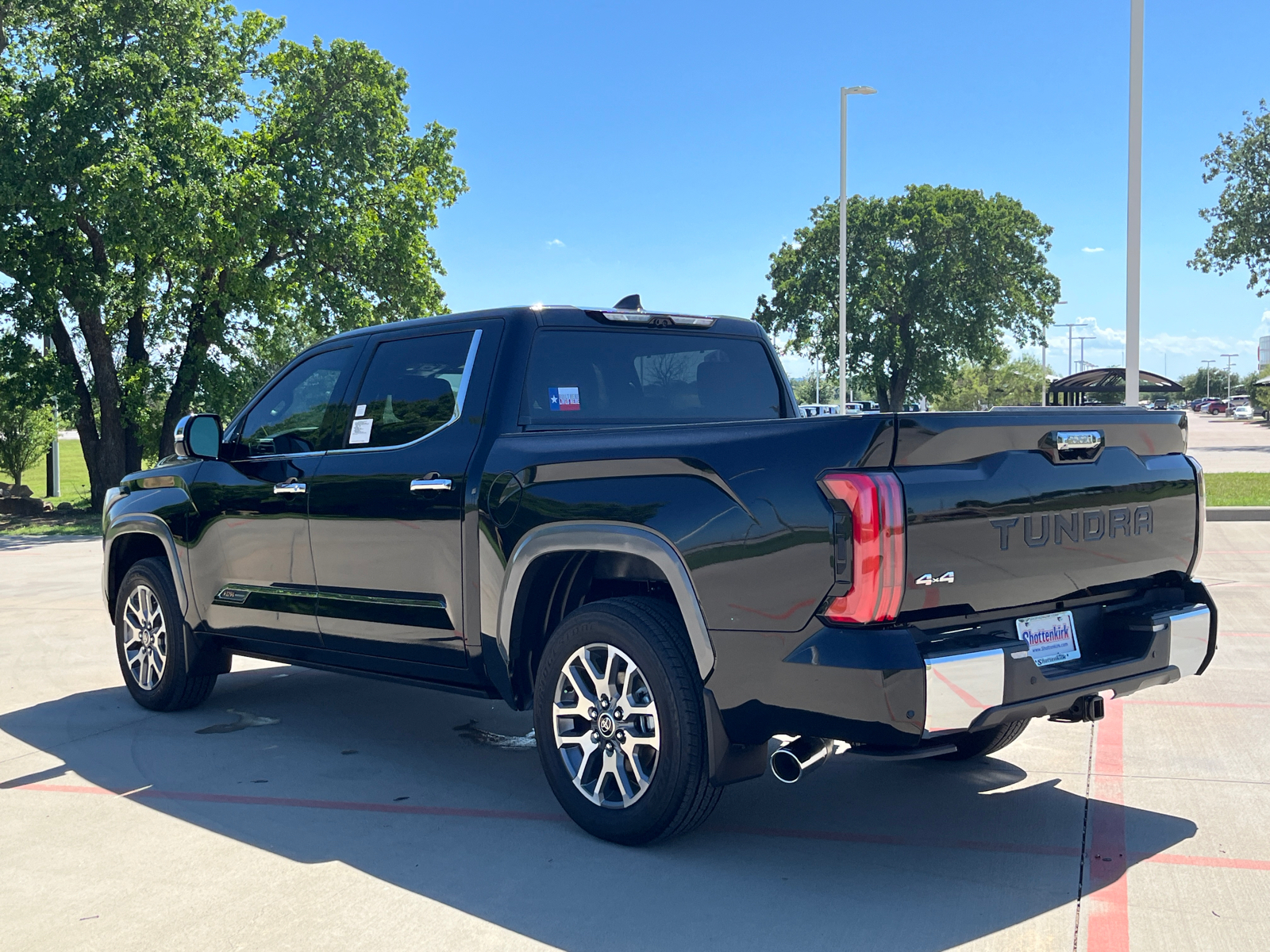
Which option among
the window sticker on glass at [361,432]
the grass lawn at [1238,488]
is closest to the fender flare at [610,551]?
the window sticker on glass at [361,432]

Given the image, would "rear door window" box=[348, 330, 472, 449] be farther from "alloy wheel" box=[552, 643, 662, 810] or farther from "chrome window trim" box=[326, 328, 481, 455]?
"alloy wheel" box=[552, 643, 662, 810]

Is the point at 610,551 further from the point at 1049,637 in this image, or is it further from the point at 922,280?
the point at 922,280

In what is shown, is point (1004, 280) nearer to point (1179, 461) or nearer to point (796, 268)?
point (796, 268)

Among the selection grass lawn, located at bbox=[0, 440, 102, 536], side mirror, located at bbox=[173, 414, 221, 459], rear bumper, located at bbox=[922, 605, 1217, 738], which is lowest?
grass lawn, located at bbox=[0, 440, 102, 536]

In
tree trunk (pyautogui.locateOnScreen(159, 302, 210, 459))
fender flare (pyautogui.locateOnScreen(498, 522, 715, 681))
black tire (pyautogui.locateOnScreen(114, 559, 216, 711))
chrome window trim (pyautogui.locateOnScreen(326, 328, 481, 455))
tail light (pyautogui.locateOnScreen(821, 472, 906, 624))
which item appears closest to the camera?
tail light (pyautogui.locateOnScreen(821, 472, 906, 624))

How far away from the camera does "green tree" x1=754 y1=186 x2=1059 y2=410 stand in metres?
47.0

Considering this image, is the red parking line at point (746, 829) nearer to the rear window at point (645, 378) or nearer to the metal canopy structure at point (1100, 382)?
the rear window at point (645, 378)

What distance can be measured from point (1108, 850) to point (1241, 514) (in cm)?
1337

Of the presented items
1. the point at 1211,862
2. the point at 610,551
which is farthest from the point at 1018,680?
the point at 610,551

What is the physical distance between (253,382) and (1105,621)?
23796 millimetres

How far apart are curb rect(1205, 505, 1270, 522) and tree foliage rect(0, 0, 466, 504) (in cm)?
1633

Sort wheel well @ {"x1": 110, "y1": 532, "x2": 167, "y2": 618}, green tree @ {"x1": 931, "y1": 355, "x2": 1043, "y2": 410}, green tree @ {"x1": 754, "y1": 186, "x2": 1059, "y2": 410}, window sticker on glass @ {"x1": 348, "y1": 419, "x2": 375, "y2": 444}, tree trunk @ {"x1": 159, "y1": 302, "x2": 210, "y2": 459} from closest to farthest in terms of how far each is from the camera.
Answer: window sticker on glass @ {"x1": 348, "y1": 419, "x2": 375, "y2": 444} → wheel well @ {"x1": 110, "y1": 532, "x2": 167, "y2": 618} → tree trunk @ {"x1": 159, "y1": 302, "x2": 210, "y2": 459} → green tree @ {"x1": 754, "y1": 186, "x2": 1059, "y2": 410} → green tree @ {"x1": 931, "y1": 355, "x2": 1043, "y2": 410}

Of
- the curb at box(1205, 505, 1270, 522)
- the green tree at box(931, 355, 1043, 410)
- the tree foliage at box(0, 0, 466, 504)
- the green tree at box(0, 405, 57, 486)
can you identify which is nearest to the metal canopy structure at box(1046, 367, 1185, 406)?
the curb at box(1205, 505, 1270, 522)

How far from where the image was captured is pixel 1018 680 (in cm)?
366
